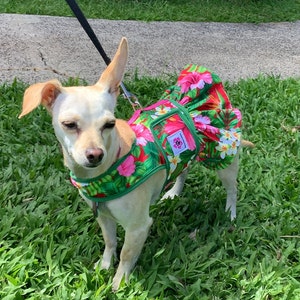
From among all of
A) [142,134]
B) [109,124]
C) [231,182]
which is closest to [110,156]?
[109,124]

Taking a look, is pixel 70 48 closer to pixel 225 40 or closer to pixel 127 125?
pixel 225 40

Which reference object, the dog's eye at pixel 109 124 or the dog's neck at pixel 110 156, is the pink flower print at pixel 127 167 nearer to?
the dog's neck at pixel 110 156

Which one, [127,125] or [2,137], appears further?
[2,137]

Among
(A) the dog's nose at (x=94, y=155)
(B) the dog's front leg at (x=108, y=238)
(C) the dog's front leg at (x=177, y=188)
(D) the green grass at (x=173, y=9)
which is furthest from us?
(D) the green grass at (x=173, y=9)

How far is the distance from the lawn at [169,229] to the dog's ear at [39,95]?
41.6 inches

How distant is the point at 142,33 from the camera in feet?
24.8

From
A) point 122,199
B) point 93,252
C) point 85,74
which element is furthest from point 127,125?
point 85,74

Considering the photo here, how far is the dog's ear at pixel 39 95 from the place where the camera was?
2345 millimetres

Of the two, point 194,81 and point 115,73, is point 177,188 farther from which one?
point 115,73

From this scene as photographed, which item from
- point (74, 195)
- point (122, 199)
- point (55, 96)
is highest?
point (55, 96)

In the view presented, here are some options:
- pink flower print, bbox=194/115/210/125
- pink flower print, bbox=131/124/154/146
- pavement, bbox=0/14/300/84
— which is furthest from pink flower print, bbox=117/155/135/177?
pavement, bbox=0/14/300/84

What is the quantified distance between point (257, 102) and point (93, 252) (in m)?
2.85

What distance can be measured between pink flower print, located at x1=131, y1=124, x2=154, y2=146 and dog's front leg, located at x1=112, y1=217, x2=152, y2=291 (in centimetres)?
47

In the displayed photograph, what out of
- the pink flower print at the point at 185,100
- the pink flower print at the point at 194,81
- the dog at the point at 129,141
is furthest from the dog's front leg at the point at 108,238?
the pink flower print at the point at 194,81
